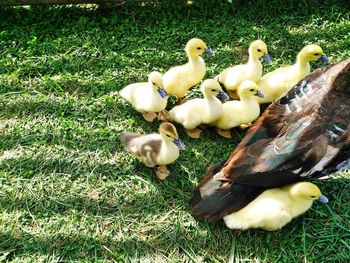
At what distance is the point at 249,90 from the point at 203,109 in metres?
0.30

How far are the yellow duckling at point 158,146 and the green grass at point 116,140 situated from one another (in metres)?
0.10

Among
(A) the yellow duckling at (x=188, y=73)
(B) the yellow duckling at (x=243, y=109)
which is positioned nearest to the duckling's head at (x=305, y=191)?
(B) the yellow duckling at (x=243, y=109)

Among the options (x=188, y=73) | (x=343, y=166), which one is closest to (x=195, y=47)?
(x=188, y=73)

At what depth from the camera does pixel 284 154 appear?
2.70m

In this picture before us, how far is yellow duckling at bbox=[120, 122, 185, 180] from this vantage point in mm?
2832

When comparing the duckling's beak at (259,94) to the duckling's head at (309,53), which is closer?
the duckling's beak at (259,94)

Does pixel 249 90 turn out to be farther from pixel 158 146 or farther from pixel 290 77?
pixel 158 146

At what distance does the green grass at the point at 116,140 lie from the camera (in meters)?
2.74

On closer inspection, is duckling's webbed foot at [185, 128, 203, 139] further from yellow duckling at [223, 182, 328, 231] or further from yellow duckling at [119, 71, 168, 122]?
yellow duckling at [223, 182, 328, 231]

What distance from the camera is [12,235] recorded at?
2.77 metres

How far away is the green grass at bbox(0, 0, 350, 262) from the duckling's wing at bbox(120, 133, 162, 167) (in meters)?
0.12

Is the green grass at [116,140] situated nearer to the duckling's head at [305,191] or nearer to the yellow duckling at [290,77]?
the duckling's head at [305,191]

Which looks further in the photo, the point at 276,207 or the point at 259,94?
the point at 259,94

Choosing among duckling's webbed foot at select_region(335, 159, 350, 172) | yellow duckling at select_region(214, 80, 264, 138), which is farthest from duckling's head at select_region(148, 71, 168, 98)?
duckling's webbed foot at select_region(335, 159, 350, 172)
